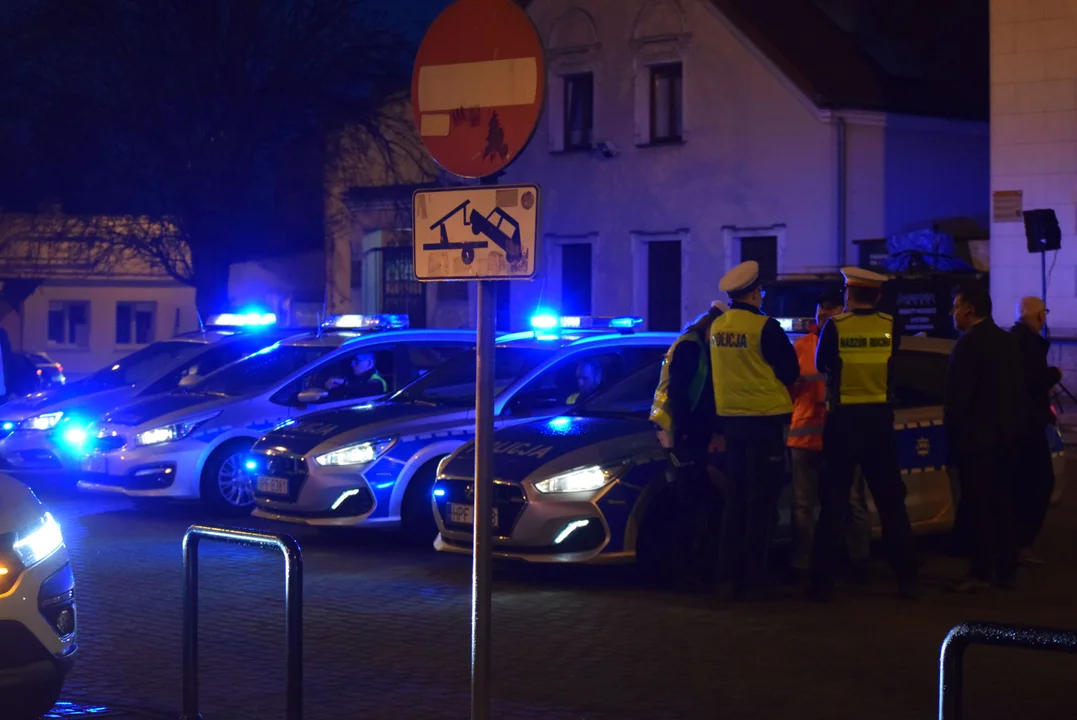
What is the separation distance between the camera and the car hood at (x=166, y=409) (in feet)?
44.3

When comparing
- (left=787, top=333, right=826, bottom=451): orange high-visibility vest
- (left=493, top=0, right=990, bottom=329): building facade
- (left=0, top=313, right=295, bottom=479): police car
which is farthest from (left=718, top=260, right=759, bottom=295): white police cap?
(left=493, top=0, right=990, bottom=329): building facade

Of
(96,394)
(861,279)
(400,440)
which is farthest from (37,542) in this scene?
(96,394)

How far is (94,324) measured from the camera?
4875 cm

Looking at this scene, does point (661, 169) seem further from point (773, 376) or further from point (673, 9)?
point (773, 376)

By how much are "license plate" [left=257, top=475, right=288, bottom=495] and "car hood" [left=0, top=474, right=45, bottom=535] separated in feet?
16.6

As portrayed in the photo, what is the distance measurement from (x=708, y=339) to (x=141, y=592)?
3.78m

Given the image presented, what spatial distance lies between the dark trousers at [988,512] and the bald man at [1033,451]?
37.7 inches

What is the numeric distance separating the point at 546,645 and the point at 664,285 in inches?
952

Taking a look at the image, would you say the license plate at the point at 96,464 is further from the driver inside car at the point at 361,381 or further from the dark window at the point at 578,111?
the dark window at the point at 578,111

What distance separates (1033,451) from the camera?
10.5m

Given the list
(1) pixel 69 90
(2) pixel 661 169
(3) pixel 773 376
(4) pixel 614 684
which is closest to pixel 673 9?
(2) pixel 661 169

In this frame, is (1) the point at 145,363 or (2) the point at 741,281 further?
(1) the point at 145,363

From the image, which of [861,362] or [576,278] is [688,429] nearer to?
[861,362]

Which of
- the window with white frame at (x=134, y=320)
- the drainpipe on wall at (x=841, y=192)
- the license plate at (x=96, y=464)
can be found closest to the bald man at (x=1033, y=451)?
the license plate at (x=96, y=464)
